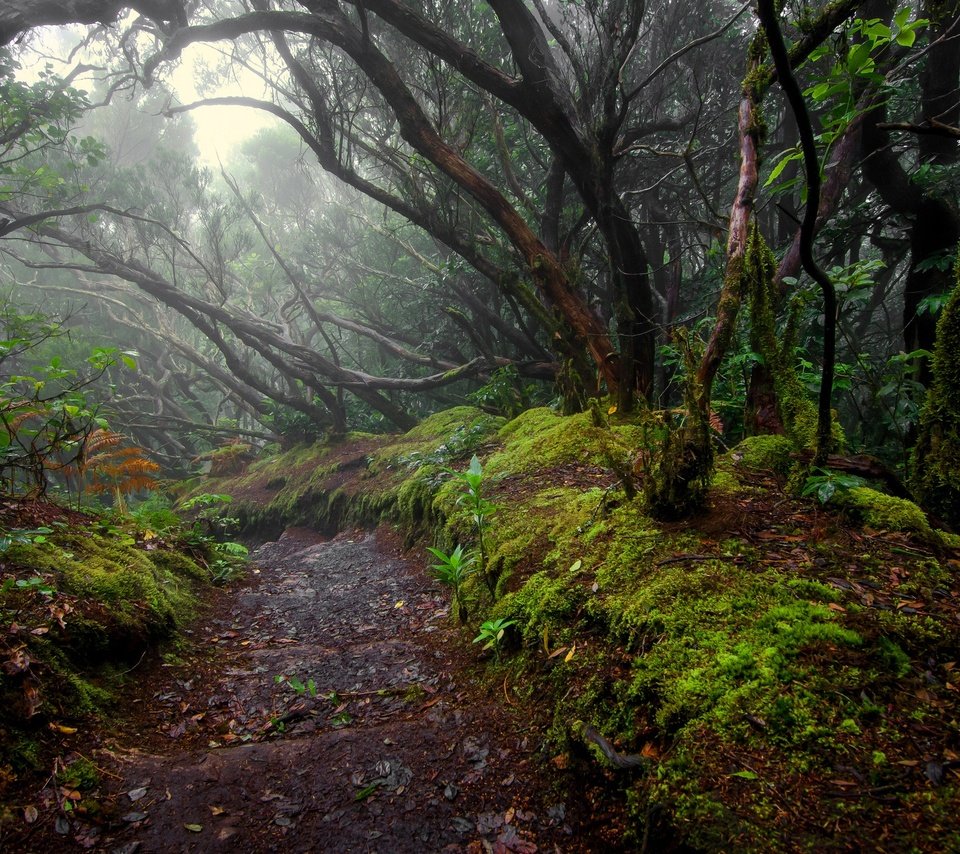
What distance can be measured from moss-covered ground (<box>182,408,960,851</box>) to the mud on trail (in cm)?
19

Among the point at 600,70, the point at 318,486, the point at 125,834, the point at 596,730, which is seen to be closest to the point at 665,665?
the point at 596,730

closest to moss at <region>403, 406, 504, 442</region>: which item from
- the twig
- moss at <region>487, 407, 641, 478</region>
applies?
moss at <region>487, 407, 641, 478</region>

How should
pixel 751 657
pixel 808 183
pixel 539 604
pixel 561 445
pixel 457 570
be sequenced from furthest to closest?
pixel 561 445 → pixel 457 570 → pixel 539 604 → pixel 808 183 → pixel 751 657

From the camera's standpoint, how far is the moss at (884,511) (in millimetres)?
2035

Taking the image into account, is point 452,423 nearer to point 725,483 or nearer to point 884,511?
point 725,483

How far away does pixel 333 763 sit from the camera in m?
1.94

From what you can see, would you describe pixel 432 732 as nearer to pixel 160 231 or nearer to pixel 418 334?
pixel 418 334

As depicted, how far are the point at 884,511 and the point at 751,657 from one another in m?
1.15

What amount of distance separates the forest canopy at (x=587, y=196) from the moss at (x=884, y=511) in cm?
29

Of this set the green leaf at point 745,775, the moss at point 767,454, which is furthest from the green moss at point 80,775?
the moss at point 767,454

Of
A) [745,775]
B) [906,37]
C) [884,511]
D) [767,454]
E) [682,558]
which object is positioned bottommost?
[745,775]

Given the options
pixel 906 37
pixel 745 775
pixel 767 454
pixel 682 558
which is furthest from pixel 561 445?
pixel 745 775

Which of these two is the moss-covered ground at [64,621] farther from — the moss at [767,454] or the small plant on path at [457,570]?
the moss at [767,454]

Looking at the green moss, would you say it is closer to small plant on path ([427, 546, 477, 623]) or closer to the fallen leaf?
the fallen leaf
